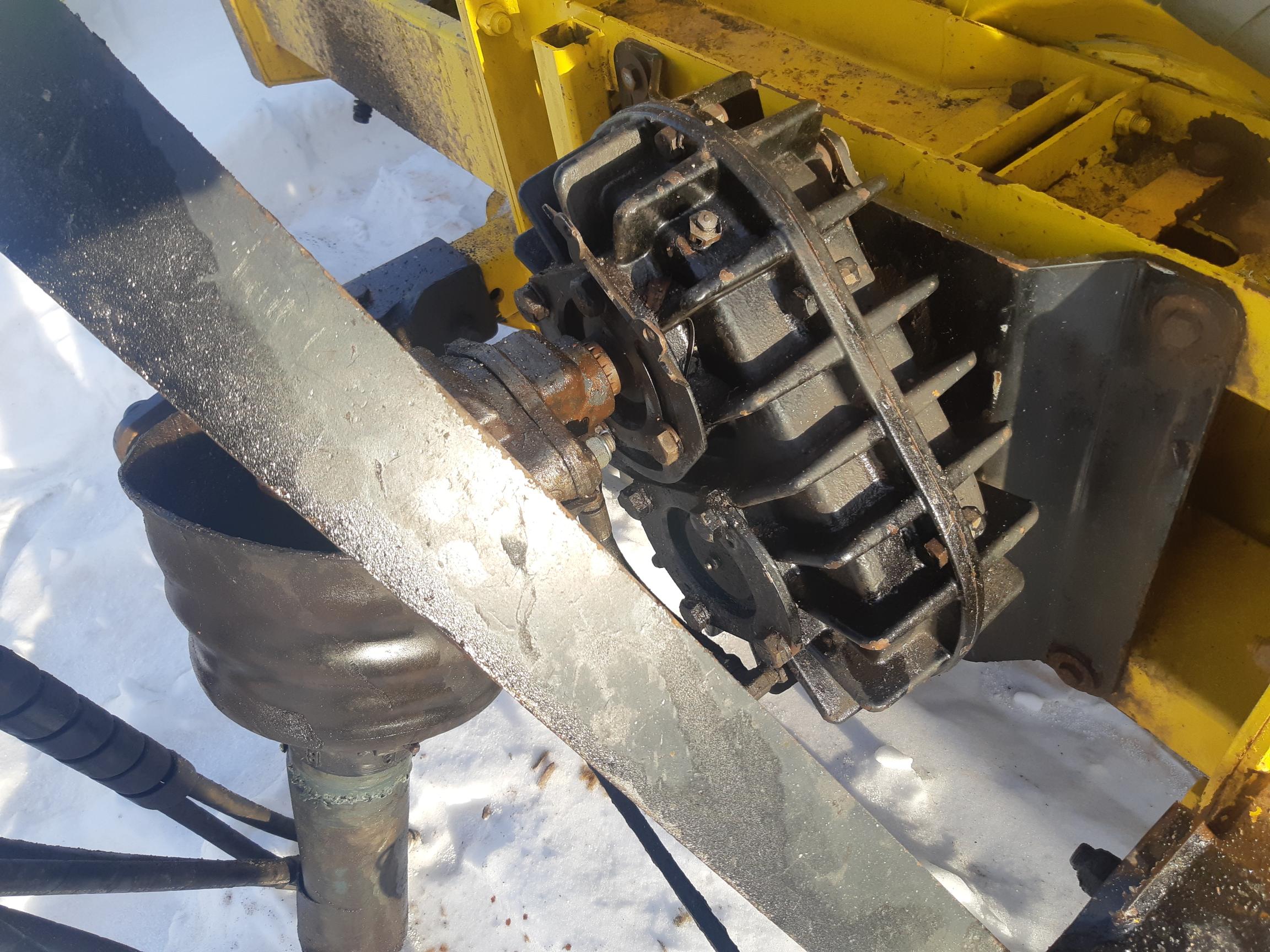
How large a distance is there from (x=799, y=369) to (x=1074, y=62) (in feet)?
1.96

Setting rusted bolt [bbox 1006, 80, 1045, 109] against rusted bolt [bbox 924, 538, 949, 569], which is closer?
rusted bolt [bbox 924, 538, 949, 569]

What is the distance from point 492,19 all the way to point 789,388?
103cm

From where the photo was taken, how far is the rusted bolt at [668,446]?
1004 mm

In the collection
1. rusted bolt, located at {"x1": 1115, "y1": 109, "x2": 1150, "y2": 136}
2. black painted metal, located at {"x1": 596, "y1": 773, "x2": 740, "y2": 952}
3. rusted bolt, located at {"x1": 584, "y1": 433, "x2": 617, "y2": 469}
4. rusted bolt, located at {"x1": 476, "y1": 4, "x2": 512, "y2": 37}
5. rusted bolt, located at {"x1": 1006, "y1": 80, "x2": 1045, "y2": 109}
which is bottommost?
black painted metal, located at {"x1": 596, "y1": 773, "x2": 740, "y2": 952}

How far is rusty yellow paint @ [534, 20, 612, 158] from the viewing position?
140 cm

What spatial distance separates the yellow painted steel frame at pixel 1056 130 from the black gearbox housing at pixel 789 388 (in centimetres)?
→ 15

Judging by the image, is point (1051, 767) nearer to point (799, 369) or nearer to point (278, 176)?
point (799, 369)

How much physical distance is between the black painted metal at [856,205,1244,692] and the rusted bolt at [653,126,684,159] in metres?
0.28

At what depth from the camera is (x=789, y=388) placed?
898 mm

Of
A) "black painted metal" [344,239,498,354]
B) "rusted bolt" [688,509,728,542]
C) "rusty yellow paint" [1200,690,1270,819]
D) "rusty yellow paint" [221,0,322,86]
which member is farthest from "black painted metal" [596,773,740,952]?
"rusty yellow paint" [221,0,322,86]

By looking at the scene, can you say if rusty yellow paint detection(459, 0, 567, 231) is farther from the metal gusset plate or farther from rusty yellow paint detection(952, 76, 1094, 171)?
the metal gusset plate

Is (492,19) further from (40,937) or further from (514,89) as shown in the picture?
(40,937)

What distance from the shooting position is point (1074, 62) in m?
1.12

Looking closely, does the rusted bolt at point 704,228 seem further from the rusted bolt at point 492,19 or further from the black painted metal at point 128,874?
the black painted metal at point 128,874
